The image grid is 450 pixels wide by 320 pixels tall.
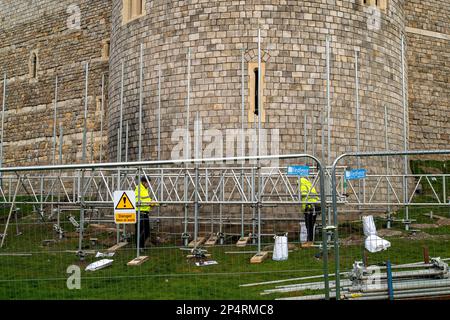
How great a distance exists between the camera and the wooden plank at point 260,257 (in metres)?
9.35

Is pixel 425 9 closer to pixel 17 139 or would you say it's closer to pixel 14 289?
pixel 17 139

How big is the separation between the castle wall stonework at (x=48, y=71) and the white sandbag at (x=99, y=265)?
12649 millimetres

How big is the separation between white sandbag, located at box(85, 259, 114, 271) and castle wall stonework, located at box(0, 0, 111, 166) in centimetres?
→ 1265

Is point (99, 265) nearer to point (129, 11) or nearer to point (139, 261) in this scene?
point (139, 261)

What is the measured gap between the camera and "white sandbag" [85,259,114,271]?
8.39 m

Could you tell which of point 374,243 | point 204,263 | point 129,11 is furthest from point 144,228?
point 129,11

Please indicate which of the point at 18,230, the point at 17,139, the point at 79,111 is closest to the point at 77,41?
the point at 79,111

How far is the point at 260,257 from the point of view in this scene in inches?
374

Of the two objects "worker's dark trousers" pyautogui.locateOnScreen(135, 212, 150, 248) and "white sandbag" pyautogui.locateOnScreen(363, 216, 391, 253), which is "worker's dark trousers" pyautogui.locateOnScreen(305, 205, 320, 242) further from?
"worker's dark trousers" pyautogui.locateOnScreen(135, 212, 150, 248)

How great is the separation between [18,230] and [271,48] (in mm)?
6683

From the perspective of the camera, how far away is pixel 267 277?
7.89 meters

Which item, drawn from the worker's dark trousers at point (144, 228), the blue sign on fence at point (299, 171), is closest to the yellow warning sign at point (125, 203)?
the worker's dark trousers at point (144, 228)

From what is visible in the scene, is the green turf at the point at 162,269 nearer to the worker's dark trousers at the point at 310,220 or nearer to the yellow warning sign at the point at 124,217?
the worker's dark trousers at the point at 310,220
